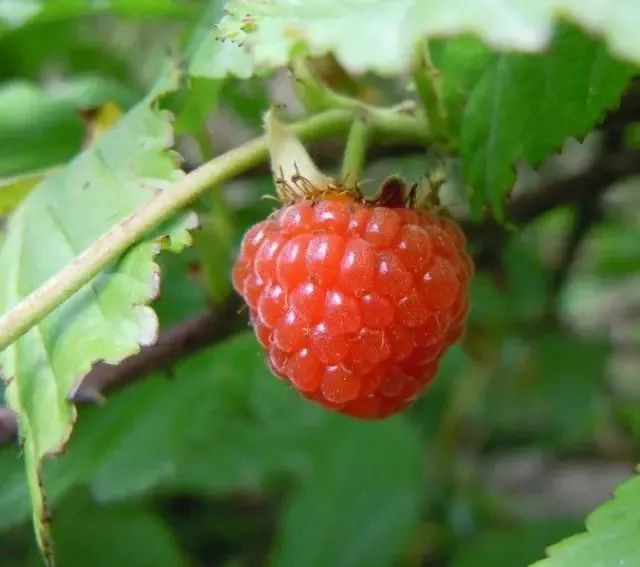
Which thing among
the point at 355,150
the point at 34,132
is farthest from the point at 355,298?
the point at 34,132

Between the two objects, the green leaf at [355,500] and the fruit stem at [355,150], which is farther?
the green leaf at [355,500]

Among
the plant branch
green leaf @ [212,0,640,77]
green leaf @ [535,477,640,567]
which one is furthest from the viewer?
the plant branch

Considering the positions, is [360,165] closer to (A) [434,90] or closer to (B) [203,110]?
(A) [434,90]

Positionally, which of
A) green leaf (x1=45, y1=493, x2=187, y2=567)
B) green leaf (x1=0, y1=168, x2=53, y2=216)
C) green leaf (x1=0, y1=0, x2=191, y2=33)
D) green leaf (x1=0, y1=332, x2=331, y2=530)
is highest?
green leaf (x1=0, y1=0, x2=191, y2=33)

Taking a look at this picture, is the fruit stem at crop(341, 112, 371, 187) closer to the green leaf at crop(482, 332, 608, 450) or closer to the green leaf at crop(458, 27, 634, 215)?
the green leaf at crop(458, 27, 634, 215)

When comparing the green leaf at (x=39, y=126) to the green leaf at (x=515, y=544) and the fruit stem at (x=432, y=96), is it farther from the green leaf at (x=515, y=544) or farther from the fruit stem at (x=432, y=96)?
the green leaf at (x=515, y=544)

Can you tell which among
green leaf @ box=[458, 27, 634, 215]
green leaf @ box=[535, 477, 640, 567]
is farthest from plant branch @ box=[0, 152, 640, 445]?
green leaf @ box=[535, 477, 640, 567]

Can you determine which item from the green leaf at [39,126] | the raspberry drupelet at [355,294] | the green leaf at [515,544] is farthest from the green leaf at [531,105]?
the green leaf at [515,544]
